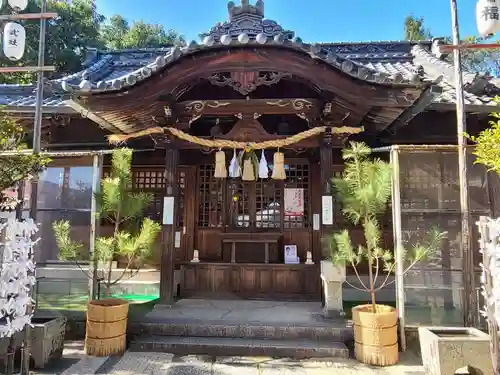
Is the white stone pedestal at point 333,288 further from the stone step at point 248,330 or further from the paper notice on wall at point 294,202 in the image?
the paper notice on wall at point 294,202

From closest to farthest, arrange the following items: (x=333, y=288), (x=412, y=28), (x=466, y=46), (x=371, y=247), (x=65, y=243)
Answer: (x=466, y=46)
(x=371, y=247)
(x=65, y=243)
(x=333, y=288)
(x=412, y=28)

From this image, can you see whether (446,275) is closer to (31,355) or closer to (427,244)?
(427,244)

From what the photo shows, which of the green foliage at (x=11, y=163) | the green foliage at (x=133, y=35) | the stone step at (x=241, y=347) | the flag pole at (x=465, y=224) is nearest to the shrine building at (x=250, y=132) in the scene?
the flag pole at (x=465, y=224)

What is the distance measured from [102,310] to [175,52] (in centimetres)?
411

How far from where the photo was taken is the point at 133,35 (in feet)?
94.3

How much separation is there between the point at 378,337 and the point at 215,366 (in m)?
2.27

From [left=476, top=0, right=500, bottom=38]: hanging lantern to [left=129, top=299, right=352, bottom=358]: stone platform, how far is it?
489 centimetres

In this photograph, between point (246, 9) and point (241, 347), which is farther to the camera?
point (246, 9)

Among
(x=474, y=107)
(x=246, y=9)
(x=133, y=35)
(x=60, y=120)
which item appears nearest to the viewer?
(x=474, y=107)

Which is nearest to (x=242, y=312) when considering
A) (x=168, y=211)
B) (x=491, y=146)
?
(x=168, y=211)

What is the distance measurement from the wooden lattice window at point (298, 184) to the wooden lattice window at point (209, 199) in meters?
1.61

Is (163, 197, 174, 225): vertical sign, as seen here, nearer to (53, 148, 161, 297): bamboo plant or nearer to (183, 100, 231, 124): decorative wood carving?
(53, 148, 161, 297): bamboo plant

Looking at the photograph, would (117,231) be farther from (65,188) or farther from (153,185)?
(153,185)

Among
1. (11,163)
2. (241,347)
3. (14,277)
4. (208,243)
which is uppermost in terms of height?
(11,163)
